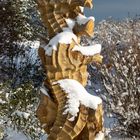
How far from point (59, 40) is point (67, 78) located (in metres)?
0.27

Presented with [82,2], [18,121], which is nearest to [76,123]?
[82,2]

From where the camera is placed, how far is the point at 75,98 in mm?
3539

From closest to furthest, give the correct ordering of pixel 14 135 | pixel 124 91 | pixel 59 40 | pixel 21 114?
pixel 59 40 < pixel 21 114 < pixel 124 91 < pixel 14 135

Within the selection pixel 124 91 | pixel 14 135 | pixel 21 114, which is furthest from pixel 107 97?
pixel 14 135

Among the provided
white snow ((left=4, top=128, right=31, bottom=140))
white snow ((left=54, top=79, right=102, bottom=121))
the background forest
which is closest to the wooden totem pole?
white snow ((left=54, top=79, right=102, bottom=121))

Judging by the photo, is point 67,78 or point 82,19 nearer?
point 67,78

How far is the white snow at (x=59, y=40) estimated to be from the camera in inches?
139

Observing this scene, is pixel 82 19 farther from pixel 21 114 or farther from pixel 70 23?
pixel 21 114

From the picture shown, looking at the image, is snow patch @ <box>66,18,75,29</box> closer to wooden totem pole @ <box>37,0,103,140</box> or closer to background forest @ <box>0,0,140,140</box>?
wooden totem pole @ <box>37,0,103,140</box>

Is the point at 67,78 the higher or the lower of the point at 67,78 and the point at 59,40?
the lower

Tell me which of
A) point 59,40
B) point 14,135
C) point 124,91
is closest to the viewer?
point 59,40

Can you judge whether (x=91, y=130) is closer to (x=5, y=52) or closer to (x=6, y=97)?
(x=6, y=97)

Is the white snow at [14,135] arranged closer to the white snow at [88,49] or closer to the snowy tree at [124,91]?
the snowy tree at [124,91]

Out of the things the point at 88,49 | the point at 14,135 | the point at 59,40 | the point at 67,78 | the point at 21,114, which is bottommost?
the point at 14,135
